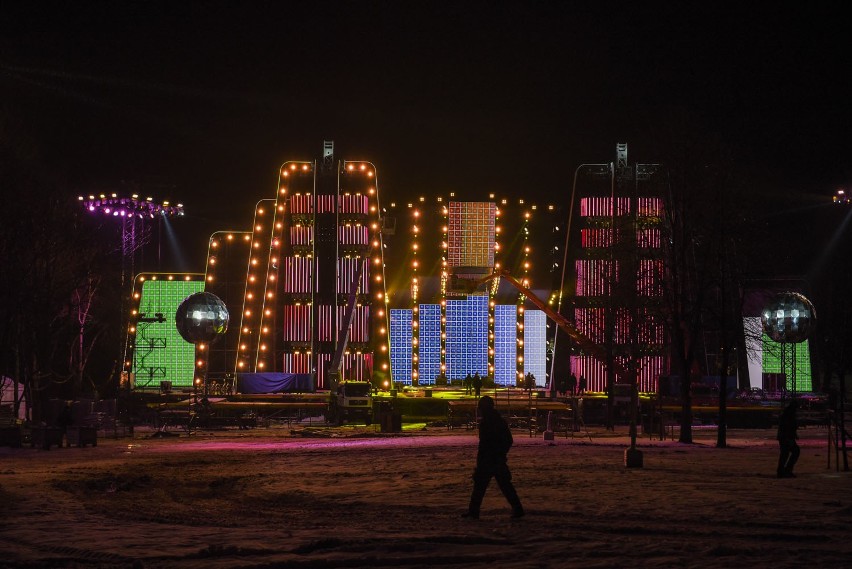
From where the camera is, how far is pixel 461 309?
5578 cm

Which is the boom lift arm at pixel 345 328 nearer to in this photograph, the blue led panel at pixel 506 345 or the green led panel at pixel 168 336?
the blue led panel at pixel 506 345

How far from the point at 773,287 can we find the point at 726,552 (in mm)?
47627

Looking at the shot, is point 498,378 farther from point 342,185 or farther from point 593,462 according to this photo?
point 593,462

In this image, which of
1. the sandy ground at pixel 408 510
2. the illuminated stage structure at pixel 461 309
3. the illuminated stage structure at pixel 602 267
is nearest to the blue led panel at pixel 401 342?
the illuminated stage structure at pixel 461 309

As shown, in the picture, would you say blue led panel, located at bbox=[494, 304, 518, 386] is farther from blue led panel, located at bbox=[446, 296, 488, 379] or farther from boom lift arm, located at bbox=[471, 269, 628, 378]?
boom lift arm, located at bbox=[471, 269, 628, 378]

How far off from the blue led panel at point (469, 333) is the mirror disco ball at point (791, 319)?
88.2 feet

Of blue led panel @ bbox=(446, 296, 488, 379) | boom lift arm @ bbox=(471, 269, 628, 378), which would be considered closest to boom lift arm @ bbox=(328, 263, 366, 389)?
boom lift arm @ bbox=(471, 269, 628, 378)

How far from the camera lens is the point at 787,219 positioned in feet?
226

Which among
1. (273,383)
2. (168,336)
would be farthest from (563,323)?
(168,336)

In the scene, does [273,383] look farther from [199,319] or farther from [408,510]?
[408,510]

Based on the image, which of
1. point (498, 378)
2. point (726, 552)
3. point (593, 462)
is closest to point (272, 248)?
point (498, 378)

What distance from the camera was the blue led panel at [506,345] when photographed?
55.5m

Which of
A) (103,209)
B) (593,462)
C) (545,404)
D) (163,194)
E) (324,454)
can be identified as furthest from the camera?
(163,194)

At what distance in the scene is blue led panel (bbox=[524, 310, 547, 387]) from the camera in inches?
2178
